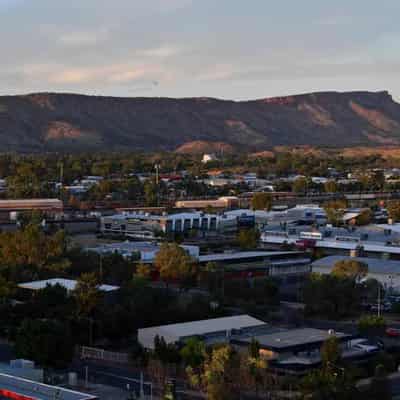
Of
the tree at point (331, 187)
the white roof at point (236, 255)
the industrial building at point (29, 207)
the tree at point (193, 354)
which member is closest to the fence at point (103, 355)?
the tree at point (193, 354)

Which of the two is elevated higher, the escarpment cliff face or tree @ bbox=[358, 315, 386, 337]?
the escarpment cliff face

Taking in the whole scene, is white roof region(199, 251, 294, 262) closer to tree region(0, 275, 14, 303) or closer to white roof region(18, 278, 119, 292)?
white roof region(18, 278, 119, 292)

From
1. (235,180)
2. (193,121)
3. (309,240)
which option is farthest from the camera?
(193,121)

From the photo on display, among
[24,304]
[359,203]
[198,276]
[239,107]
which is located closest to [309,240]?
[198,276]

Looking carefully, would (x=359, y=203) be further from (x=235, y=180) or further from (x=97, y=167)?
(x=97, y=167)

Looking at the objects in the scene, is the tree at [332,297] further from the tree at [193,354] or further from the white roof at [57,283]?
the tree at [193,354]

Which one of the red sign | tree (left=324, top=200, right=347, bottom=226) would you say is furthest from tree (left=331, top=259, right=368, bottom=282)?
tree (left=324, top=200, right=347, bottom=226)
